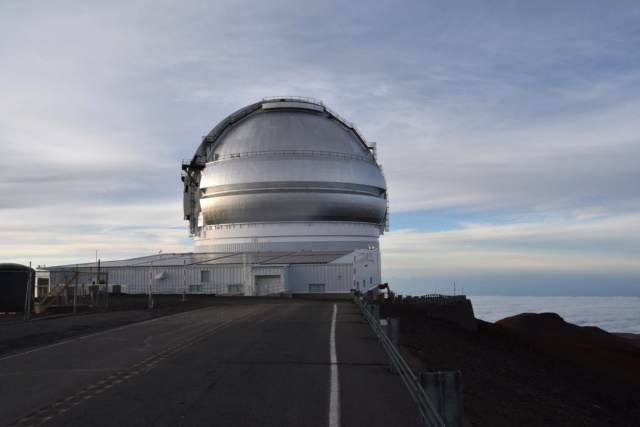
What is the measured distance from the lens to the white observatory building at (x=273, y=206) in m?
48.5

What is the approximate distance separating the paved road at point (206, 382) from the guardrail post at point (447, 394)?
1.34m

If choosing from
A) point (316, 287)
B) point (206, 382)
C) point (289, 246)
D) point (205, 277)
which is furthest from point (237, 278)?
point (206, 382)

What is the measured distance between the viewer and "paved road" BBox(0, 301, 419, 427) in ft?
26.2

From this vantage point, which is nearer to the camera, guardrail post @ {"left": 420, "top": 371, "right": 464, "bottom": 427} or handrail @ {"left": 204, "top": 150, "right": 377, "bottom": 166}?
guardrail post @ {"left": 420, "top": 371, "right": 464, "bottom": 427}

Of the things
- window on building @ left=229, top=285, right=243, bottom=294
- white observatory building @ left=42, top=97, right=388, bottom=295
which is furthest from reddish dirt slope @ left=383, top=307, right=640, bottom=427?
white observatory building @ left=42, top=97, right=388, bottom=295

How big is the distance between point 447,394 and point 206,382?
5.16m

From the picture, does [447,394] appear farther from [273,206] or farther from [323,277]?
[273,206]

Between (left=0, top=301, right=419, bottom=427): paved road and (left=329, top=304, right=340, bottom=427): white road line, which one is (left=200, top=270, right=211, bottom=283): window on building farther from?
(left=329, top=304, right=340, bottom=427): white road line

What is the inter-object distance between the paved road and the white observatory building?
30.4 m

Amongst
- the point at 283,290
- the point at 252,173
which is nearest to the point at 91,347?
the point at 283,290

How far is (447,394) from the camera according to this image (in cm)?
662

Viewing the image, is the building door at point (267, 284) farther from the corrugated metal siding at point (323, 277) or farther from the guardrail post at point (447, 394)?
the guardrail post at point (447, 394)

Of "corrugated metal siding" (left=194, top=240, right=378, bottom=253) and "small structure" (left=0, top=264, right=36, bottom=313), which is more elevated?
"corrugated metal siding" (left=194, top=240, right=378, bottom=253)

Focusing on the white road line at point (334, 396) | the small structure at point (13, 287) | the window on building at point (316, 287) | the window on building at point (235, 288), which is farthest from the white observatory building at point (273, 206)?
the white road line at point (334, 396)
